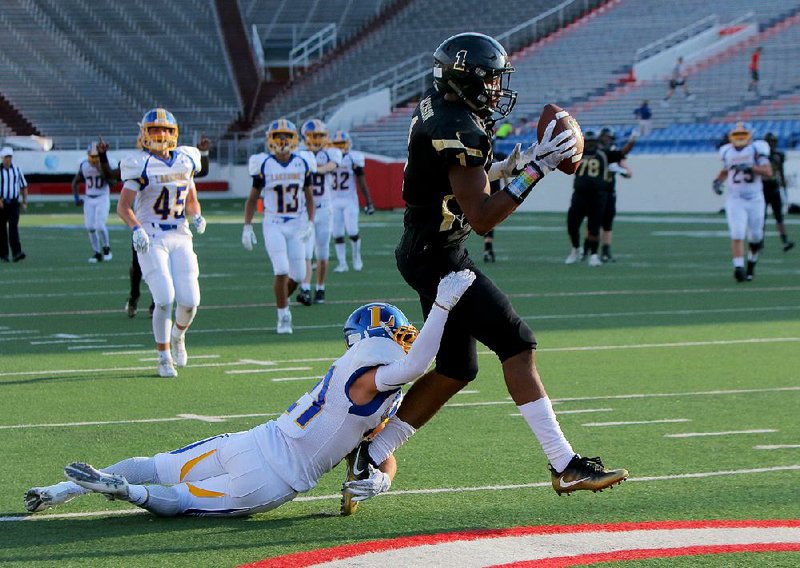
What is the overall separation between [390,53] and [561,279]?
103 ft

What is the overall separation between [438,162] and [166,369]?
186 inches

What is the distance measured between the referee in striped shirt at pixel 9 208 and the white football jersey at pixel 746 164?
10923 mm

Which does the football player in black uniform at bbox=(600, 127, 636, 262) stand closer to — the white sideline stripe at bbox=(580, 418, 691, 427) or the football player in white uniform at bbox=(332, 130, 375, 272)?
the football player in white uniform at bbox=(332, 130, 375, 272)

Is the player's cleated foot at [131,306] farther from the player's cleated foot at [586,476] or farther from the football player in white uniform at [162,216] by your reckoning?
the player's cleated foot at [586,476]

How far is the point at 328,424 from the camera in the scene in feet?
17.6

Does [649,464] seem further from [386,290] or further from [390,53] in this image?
[390,53]

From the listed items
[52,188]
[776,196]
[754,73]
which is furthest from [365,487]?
[52,188]

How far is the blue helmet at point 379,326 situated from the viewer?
5465mm

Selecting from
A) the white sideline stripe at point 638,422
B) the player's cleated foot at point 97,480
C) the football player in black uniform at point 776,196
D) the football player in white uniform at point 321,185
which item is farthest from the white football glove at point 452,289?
the football player in black uniform at point 776,196

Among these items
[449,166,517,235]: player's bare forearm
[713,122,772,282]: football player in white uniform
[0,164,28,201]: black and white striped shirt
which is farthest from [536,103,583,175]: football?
[0,164,28,201]: black and white striped shirt

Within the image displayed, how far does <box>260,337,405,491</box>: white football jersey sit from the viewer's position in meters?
5.35

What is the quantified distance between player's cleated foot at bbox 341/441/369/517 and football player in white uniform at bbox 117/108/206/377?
440 cm

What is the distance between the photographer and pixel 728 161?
16.3 metres

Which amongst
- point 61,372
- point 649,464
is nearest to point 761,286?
point 61,372
